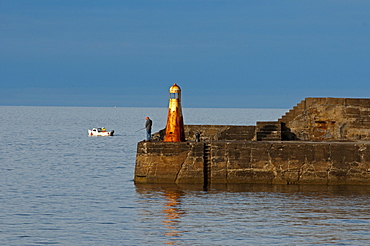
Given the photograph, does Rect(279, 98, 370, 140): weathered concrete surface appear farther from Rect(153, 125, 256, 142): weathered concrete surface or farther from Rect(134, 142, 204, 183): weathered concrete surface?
Rect(134, 142, 204, 183): weathered concrete surface

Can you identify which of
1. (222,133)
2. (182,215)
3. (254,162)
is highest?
(222,133)

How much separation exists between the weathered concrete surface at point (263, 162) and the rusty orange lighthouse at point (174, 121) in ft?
3.11

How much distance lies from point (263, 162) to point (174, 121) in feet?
11.1

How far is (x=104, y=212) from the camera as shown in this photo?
66.6ft

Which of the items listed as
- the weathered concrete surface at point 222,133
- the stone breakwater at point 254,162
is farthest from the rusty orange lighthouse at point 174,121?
the weathered concrete surface at point 222,133

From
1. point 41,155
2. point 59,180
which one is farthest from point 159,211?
point 41,155

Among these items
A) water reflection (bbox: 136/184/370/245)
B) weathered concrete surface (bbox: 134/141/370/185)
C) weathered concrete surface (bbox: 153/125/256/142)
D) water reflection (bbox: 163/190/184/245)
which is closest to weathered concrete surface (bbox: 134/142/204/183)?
weathered concrete surface (bbox: 134/141/370/185)

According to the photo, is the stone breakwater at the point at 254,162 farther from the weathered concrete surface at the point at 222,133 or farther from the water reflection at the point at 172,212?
the weathered concrete surface at the point at 222,133

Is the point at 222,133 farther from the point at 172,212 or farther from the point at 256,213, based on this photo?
the point at 256,213

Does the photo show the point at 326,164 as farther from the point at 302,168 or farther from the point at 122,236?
the point at 122,236

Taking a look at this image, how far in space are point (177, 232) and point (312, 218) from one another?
372 cm

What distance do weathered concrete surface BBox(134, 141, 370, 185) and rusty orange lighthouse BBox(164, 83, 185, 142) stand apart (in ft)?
3.11

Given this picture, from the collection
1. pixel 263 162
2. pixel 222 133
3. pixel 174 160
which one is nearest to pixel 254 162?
pixel 263 162

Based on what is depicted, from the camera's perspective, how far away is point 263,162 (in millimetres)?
23391
